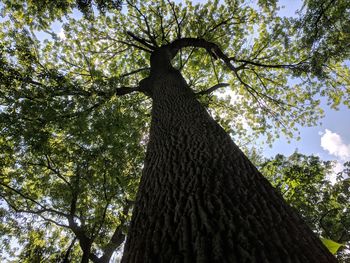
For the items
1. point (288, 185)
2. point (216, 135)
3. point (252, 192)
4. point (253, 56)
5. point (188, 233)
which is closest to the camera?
point (188, 233)

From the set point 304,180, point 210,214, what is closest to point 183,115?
point 210,214

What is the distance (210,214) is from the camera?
77.0 inches

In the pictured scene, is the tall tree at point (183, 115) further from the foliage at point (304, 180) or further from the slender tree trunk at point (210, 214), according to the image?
the foliage at point (304, 180)

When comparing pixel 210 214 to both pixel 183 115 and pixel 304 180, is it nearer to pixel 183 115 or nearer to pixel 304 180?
pixel 183 115

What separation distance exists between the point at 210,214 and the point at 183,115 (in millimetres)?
2671

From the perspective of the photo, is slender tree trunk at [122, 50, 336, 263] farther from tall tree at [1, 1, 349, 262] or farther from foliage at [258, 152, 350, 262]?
foliage at [258, 152, 350, 262]

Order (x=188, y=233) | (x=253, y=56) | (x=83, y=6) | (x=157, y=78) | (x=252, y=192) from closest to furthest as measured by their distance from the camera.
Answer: (x=188, y=233)
(x=252, y=192)
(x=157, y=78)
(x=83, y=6)
(x=253, y=56)

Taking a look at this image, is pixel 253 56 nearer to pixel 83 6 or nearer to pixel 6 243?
pixel 83 6

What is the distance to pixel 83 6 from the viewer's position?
24.8 ft

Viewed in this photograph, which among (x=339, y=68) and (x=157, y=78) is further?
(x=339, y=68)

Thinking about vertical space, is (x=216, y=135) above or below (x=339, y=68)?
below

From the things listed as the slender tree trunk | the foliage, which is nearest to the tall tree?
the slender tree trunk

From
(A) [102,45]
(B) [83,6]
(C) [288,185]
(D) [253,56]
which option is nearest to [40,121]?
(B) [83,6]

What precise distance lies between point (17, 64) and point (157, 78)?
5.10m
